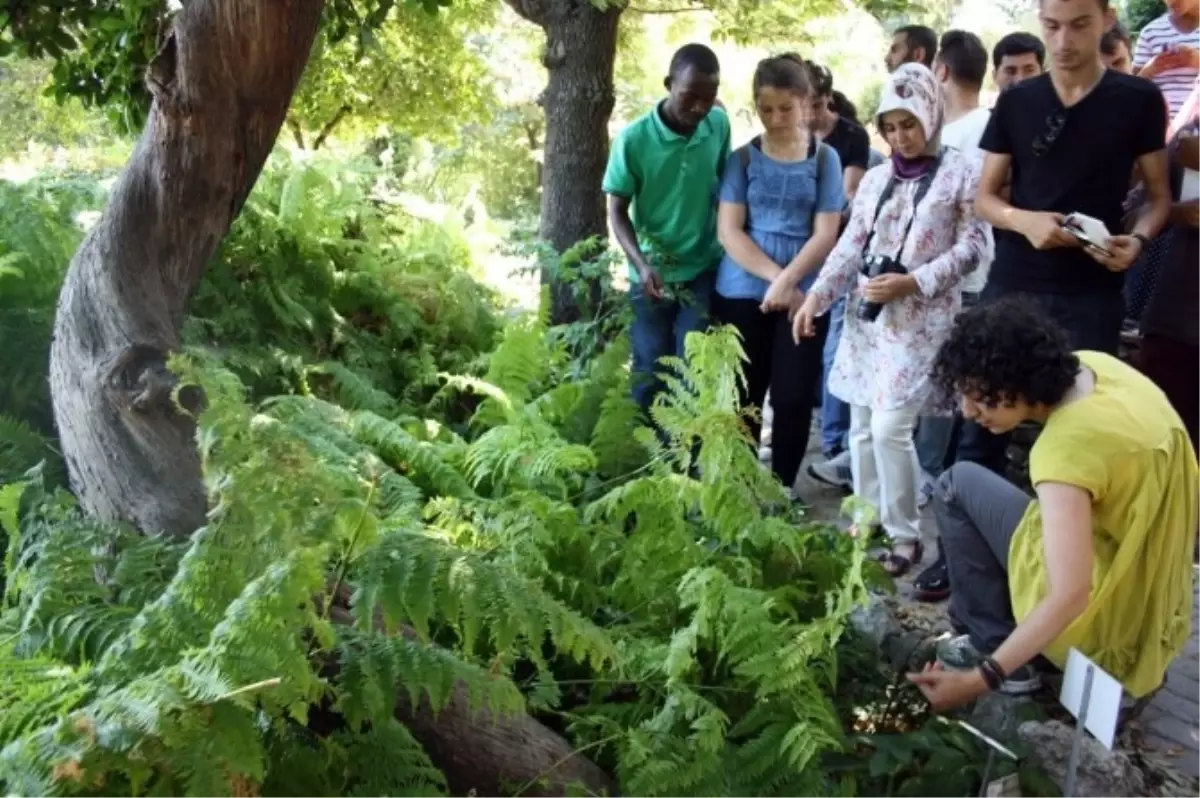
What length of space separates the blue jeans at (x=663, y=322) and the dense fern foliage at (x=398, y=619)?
1005 millimetres

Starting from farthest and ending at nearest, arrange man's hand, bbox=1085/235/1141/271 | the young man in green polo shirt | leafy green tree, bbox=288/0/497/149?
leafy green tree, bbox=288/0/497/149 < the young man in green polo shirt < man's hand, bbox=1085/235/1141/271

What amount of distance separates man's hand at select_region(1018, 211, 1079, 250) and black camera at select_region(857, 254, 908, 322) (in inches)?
16.3

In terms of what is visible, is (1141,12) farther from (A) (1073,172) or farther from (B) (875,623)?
(B) (875,623)

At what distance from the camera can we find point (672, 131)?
170 inches

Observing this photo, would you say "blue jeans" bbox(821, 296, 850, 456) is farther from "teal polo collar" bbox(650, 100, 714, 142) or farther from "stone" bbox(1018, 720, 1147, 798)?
"stone" bbox(1018, 720, 1147, 798)

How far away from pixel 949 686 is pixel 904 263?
5.46ft

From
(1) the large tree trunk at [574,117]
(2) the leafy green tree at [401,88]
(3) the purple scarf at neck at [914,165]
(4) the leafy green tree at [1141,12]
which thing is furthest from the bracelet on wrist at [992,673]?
(2) the leafy green tree at [401,88]

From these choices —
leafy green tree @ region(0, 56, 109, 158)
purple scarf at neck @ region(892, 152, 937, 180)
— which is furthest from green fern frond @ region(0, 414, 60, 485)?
leafy green tree @ region(0, 56, 109, 158)

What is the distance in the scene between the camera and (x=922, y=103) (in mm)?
3592

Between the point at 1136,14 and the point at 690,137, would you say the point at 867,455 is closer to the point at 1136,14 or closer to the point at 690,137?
the point at 690,137

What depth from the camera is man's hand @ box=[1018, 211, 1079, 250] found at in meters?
3.50

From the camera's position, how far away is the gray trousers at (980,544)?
10.0 ft

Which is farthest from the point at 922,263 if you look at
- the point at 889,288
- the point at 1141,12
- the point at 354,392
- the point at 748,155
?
the point at 1141,12

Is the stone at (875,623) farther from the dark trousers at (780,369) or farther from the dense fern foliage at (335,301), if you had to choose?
the dense fern foliage at (335,301)
